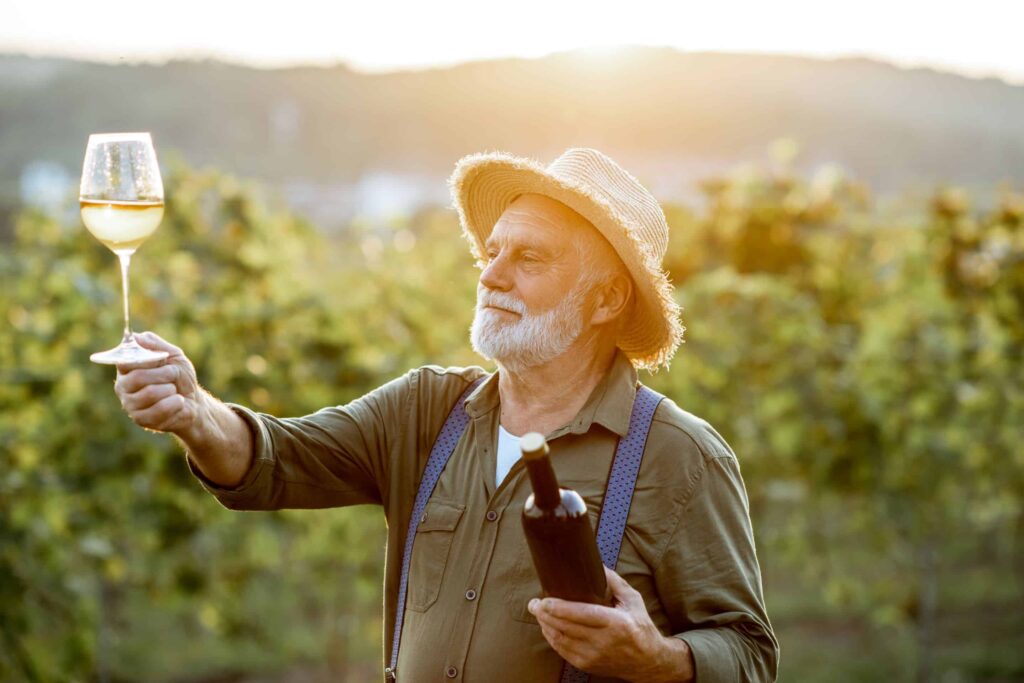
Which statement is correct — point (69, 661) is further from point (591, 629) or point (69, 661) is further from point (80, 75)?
point (80, 75)

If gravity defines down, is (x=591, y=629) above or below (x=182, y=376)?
below

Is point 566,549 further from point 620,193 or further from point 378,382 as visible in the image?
point 378,382

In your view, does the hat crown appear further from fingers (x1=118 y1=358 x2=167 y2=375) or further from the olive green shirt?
fingers (x1=118 y1=358 x2=167 y2=375)

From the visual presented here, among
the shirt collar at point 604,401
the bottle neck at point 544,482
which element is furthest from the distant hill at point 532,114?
the bottle neck at point 544,482

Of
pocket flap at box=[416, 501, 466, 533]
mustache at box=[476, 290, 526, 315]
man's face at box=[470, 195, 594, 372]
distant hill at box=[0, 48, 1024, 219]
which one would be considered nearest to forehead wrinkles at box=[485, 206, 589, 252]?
man's face at box=[470, 195, 594, 372]

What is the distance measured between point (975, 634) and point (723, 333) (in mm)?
4875

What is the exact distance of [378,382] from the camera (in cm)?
616

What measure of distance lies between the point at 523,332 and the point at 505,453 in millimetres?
282

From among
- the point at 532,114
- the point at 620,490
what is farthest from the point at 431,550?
the point at 532,114

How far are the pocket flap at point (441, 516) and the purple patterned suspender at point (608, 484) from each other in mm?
18

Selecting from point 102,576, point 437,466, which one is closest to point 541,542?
point 437,466

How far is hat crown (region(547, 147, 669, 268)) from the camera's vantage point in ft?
8.79

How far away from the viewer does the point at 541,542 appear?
2.03 metres

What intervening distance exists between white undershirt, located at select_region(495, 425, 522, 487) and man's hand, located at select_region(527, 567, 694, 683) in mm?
418
